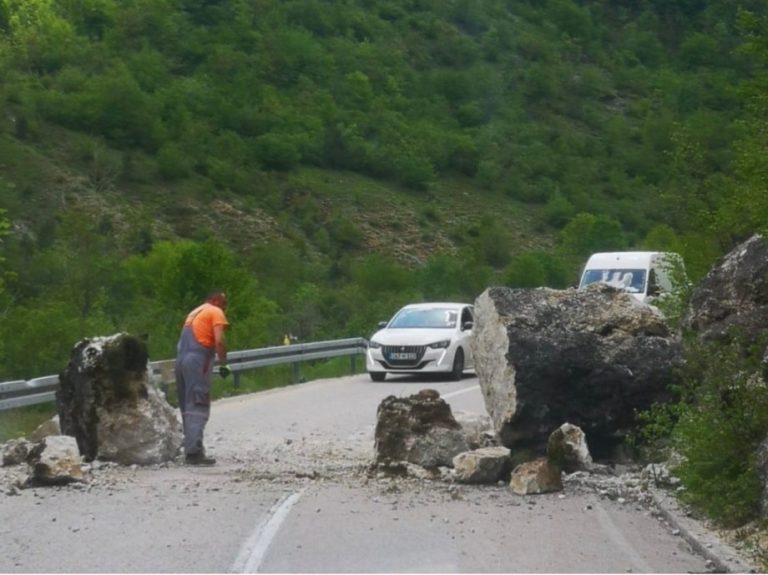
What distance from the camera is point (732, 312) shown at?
14.1 metres

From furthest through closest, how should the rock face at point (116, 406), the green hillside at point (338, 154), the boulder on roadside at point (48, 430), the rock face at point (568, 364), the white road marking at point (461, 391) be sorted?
the green hillside at point (338, 154), the white road marking at point (461, 391), the boulder on roadside at point (48, 430), the rock face at point (116, 406), the rock face at point (568, 364)

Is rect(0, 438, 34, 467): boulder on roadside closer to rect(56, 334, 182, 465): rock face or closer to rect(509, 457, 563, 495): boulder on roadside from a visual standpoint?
rect(56, 334, 182, 465): rock face

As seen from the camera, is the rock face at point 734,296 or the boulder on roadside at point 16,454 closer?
the rock face at point 734,296

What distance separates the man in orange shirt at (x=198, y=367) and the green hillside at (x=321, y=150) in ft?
40.3

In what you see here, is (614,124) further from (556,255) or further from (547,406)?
(547,406)

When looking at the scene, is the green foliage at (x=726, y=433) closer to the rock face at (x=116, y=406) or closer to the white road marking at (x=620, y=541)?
the white road marking at (x=620, y=541)

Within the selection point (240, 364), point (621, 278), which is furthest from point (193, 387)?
point (621, 278)

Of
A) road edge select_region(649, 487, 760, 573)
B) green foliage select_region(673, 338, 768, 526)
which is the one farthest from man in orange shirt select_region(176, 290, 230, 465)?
green foliage select_region(673, 338, 768, 526)

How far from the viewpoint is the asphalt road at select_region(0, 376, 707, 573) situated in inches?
380

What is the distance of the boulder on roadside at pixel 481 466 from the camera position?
13711mm

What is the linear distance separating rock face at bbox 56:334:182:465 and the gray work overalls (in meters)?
0.28

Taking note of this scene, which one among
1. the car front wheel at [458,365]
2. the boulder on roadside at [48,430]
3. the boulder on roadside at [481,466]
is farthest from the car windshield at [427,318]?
the boulder on roadside at [481,466]

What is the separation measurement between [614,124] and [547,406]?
87841mm

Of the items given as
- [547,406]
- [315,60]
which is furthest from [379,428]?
[315,60]
